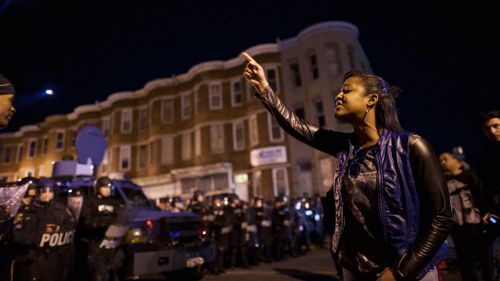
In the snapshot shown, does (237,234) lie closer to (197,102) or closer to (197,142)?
(197,142)

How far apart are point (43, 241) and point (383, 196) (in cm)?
527

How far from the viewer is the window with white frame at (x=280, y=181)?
71.4 feet

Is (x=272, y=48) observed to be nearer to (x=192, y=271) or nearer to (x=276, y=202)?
(x=276, y=202)

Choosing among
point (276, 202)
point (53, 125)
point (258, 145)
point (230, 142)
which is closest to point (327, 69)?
point (258, 145)

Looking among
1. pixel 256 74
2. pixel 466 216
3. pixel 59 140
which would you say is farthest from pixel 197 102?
pixel 256 74

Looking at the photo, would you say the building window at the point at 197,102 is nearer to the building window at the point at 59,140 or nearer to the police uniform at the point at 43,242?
the building window at the point at 59,140

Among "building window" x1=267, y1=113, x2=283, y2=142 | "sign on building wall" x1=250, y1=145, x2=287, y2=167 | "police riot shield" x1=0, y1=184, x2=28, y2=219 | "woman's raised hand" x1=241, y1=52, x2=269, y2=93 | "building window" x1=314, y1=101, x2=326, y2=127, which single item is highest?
"building window" x1=314, y1=101, x2=326, y2=127

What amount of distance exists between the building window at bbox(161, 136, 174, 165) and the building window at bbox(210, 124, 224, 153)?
164 inches

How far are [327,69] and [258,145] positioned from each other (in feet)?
22.2

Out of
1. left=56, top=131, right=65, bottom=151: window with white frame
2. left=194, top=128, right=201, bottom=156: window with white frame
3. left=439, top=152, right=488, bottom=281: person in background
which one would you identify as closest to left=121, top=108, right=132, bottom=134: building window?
left=194, top=128, right=201, bottom=156: window with white frame

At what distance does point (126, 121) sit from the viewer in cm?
3047

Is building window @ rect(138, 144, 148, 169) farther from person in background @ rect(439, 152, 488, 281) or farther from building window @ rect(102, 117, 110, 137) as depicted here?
person in background @ rect(439, 152, 488, 281)

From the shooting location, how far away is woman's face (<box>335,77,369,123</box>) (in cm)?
204

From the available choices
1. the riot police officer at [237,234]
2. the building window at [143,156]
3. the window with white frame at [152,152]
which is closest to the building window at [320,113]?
the riot police officer at [237,234]
